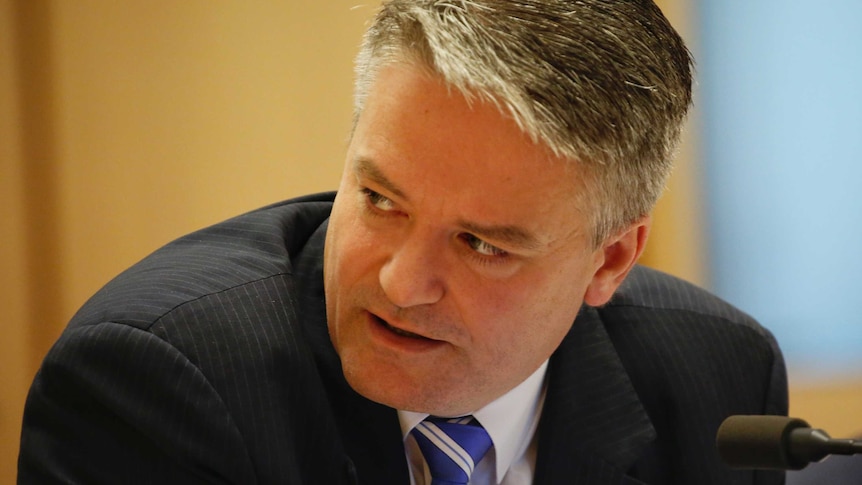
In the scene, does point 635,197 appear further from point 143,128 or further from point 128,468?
point 143,128

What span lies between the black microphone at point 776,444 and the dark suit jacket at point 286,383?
683mm

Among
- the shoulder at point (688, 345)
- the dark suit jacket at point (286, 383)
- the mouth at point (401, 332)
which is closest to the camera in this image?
the dark suit jacket at point (286, 383)

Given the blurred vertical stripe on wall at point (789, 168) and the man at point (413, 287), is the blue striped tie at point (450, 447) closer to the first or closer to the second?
the man at point (413, 287)

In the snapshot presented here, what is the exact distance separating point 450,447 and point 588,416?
0.32m

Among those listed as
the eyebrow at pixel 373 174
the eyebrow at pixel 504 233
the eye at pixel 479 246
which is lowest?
the eye at pixel 479 246

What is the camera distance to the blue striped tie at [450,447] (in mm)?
1723

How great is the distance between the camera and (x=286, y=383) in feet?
5.32

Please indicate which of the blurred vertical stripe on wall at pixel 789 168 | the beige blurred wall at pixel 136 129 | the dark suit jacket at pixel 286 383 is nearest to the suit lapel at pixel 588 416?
the dark suit jacket at pixel 286 383

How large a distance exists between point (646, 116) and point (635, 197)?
6.3 inches

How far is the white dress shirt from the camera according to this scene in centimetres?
177

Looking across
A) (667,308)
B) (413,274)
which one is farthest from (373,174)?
(667,308)

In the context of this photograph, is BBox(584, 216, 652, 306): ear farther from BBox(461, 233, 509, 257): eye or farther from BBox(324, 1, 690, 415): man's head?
BBox(461, 233, 509, 257): eye

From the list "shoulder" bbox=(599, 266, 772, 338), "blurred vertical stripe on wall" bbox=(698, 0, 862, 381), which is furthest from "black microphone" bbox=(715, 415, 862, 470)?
"blurred vertical stripe on wall" bbox=(698, 0, 862, 381)

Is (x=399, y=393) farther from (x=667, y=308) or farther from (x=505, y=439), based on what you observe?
(x=667, y=308)
